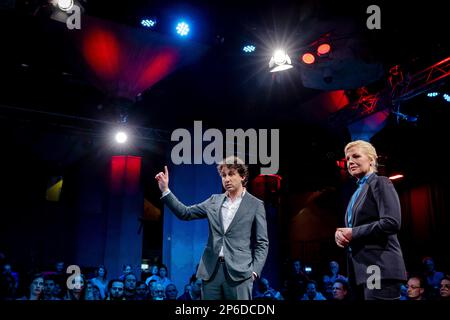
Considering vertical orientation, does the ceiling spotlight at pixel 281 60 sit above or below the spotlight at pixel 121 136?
above

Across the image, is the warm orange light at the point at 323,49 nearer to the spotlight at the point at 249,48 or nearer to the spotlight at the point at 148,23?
the spotlight at the point at 249,48

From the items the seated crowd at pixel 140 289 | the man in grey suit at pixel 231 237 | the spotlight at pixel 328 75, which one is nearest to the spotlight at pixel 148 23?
the spotlight at pixel 328 75

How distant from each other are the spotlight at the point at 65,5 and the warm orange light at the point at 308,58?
4.82 m

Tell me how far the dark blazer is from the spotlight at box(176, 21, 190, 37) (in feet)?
22.4

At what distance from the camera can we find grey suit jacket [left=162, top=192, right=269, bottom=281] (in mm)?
2795

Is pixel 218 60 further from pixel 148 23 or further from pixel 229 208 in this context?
pixel 229 208

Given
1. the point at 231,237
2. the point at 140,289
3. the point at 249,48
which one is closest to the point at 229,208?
the point at 231,237

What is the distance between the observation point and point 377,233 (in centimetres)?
225

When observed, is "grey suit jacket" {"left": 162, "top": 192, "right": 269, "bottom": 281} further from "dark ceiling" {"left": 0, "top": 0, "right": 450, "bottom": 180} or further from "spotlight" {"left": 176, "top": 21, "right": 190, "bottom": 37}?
"spotlight" {"left": 176, "top": 21, "right": 190, "bottom": 37}

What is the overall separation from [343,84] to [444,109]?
8.43ft

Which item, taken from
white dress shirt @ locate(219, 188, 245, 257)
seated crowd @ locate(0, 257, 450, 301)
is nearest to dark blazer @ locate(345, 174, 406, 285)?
white dress shirt @ locate(219, 188, 245, 257)

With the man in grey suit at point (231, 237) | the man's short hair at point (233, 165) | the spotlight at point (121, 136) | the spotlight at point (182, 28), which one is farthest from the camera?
the spotlight at point (121, 136)

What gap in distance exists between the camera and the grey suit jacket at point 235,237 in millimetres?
2795

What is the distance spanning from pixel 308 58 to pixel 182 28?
9.35 ft
